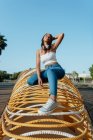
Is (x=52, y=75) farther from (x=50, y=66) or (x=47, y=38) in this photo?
(x=47, y=38)

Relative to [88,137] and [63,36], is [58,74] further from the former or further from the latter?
[88,137]

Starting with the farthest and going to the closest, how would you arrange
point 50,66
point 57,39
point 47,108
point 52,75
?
1. point 57,39
2. point 50,66
3. point 52,75
4. point 47,108

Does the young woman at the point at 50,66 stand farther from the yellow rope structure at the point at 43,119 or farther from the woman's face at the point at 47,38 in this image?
the yellow rope structure at the point at 43,119

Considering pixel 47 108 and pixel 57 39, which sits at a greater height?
pixel 57 39

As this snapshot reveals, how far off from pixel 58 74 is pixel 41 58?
1.46 feet

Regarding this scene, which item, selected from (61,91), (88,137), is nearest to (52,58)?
(88,137)

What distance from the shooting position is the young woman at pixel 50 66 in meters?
6.15

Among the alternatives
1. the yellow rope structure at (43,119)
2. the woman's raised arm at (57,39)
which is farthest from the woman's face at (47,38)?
the yellow rope structure at (43,119)

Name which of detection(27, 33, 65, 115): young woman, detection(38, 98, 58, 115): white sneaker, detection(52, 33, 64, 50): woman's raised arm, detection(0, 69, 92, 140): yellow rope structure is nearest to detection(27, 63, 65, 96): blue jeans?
detection(27, 33, 65, 115): young woman

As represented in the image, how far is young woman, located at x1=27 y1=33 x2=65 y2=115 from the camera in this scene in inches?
242

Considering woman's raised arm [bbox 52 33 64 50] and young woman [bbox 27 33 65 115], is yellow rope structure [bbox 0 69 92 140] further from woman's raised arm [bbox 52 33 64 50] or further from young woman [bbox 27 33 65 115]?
woman's raised arm [bbox 52 33 64 50]

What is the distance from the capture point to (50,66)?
250 inches

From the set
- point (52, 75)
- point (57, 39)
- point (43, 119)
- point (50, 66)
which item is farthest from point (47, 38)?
point (43, 119)

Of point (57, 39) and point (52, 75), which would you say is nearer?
point (52, 75)
